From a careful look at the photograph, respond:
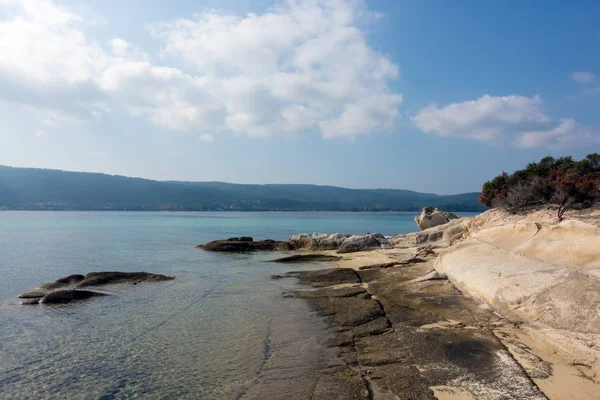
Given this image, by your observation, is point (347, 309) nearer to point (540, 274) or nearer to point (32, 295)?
point (540, 274)

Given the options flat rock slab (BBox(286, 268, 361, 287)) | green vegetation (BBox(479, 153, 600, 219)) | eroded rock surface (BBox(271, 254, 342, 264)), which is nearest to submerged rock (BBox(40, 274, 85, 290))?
flat rock slab (BBox(286, 268, 361, 287))

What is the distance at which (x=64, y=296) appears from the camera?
1266cm

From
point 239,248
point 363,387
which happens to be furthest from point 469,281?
point 239,248

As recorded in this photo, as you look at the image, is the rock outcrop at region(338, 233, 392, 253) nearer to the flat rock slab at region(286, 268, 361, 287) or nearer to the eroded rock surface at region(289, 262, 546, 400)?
the flat rock slab at region(286, 268, 361, 287)

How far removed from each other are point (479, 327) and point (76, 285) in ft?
47.3

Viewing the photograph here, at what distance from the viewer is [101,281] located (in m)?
15.7

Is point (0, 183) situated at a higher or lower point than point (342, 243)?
higher

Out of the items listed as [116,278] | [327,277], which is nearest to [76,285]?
[116,278]

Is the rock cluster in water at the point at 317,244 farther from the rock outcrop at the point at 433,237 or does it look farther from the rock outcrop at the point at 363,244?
the rock outcrop at the point at 433,237

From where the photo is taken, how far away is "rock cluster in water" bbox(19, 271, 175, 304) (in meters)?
12.5

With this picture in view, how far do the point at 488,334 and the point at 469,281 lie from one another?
10.8ft

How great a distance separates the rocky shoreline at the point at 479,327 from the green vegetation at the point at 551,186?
31.3 ft

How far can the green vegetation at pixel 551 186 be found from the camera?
64.2 ft

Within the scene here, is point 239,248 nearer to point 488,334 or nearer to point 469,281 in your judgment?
point 469,281
